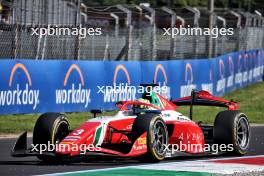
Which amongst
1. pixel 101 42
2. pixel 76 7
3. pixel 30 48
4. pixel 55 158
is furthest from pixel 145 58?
pixel 55 158

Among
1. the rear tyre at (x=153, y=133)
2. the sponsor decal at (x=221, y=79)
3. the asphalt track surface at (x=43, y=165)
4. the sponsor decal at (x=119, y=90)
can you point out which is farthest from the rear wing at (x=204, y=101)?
the sponsor decal at (x=221, y=79)

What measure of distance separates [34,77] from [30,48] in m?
1.00

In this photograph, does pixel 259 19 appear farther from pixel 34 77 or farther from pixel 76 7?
pixel 34 77

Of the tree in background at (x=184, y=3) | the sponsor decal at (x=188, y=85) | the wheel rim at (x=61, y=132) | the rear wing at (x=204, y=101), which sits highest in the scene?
the tree in background at (x=184, y=3)

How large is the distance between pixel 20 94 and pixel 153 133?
732 centimetres

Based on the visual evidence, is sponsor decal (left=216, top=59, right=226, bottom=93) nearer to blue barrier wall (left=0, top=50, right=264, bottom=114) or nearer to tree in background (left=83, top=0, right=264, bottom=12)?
blue barrier wall (left=0, top=50, right=264, bottom=114)

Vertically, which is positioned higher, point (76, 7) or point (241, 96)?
point (76, 7)

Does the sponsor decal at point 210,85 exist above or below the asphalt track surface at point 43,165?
above

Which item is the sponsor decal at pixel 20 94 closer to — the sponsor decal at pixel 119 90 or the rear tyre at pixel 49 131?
the sponsor decal at pixel 119 90

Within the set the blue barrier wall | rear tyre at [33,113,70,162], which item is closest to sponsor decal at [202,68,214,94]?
the blue barrier wall

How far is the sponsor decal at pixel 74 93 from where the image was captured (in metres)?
19.8

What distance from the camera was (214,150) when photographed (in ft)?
43.1

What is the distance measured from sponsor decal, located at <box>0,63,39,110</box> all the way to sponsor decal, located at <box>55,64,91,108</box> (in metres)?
0.89

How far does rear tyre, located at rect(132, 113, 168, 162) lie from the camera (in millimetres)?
11594
